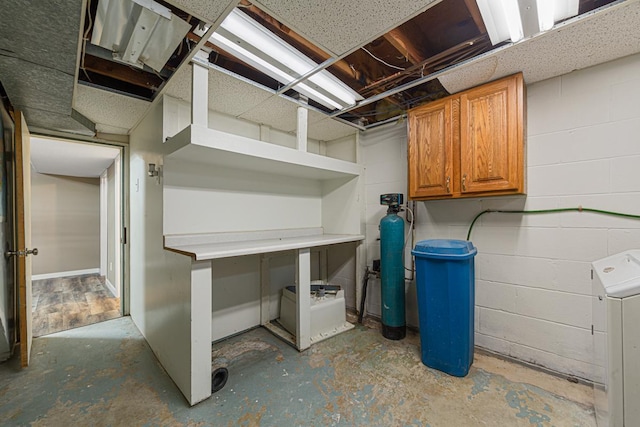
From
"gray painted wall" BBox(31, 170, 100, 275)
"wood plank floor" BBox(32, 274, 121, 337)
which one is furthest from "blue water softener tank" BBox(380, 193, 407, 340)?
"gray painted wall" BBox(31, 170, 100, 275)

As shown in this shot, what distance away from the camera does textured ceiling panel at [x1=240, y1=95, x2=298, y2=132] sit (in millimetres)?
2396

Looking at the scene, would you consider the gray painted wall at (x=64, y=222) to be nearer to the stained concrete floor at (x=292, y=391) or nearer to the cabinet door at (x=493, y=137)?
the stained concrete floor at (x=292, y=391)

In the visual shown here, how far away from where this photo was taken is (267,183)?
9.43ft

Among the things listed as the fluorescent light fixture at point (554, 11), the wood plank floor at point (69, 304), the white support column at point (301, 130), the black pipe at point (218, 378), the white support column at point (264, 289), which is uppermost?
the fluorescent light fixture at point (554, 11)

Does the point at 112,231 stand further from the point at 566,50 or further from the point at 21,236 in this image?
the point at 566,50

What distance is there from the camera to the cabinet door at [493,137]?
1871mm

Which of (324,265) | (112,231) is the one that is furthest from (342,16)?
(112,231)

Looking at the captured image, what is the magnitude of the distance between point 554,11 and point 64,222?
8169 mm

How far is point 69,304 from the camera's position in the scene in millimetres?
3684

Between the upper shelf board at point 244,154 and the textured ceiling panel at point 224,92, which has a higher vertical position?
the textured ceiling panel at point 224,92

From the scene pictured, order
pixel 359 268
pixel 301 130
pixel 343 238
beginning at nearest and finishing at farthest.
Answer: pixel 301 130 → pixel 343 238 → pixel 359 268

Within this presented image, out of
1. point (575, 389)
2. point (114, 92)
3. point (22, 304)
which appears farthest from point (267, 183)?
point (575, 389)

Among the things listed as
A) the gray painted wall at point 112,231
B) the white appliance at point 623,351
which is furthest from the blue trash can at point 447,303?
the gray painted wall at point 112,231

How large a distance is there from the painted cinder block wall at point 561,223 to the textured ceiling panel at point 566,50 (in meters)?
0.14
